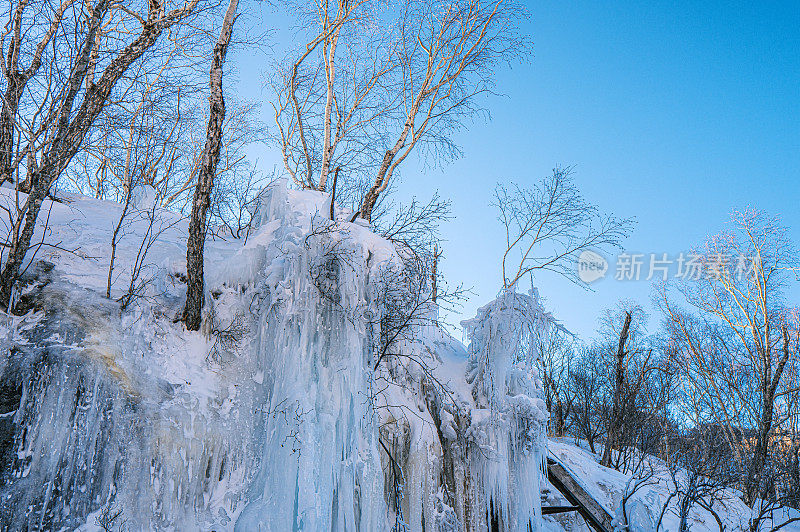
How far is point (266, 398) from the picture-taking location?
4.40 m

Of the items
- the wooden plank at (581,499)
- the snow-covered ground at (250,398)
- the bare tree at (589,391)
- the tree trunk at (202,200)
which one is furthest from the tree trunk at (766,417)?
the tree trunk at (202,200)

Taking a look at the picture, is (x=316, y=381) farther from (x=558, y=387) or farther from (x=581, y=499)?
(x=558, y=387)

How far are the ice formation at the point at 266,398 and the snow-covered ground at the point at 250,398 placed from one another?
0.01 meters

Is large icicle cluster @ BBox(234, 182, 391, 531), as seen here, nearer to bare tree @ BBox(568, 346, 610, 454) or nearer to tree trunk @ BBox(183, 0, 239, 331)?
tree trunk @ BBox(183, 0, 239, 331)

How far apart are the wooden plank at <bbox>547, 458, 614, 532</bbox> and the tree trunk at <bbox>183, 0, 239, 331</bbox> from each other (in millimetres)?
5356

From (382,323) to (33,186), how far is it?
368 cm

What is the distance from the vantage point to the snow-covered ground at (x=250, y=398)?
135 inches

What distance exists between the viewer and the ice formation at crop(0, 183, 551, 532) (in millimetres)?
3424

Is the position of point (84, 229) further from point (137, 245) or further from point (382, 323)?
point (382, 323)

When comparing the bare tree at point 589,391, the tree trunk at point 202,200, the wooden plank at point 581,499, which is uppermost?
the tree trunk at point 202,200

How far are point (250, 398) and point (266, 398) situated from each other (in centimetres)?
15

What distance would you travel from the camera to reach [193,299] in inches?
182

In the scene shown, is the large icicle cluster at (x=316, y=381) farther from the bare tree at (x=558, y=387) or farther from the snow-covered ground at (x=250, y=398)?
the bare tree at (x=558, y=387)

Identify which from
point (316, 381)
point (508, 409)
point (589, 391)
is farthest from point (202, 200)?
point (589, 391)
